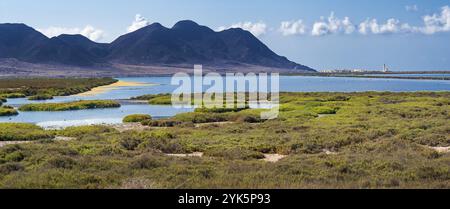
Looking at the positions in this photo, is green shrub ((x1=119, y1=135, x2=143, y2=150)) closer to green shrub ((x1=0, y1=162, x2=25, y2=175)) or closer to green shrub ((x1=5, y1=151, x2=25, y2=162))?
green shrub ((x1=5, y1=151, x2=25, y2=162))

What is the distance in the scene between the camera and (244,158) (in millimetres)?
21422

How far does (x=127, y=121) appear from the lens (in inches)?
1630

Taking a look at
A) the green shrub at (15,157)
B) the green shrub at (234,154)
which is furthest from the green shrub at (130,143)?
the green shrub at (15,157)

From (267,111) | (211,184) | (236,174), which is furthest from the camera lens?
(267,111)

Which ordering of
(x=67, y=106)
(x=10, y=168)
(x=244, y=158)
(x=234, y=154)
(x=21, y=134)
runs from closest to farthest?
(x=10, y=168) → (x=244, y=158) → (x=234, y=154) → (x=21, y=134) → (x=67, y=106)

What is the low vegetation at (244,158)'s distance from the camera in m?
14.4

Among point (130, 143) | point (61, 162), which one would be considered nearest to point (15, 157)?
point (61, 162)

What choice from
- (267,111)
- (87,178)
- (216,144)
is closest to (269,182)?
(87,178)

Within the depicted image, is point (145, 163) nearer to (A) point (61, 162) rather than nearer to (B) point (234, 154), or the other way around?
(A) point (61, 162)

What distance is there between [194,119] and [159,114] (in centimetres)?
1030

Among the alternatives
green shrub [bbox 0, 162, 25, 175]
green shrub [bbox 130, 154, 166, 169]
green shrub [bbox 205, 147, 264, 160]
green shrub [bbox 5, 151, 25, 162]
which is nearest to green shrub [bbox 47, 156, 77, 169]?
green shrub [bbox 0, 162, 25, 175]

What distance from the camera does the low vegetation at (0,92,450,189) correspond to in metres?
14.4

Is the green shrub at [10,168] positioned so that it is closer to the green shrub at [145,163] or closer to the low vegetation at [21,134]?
the green shrub at [145,163]
